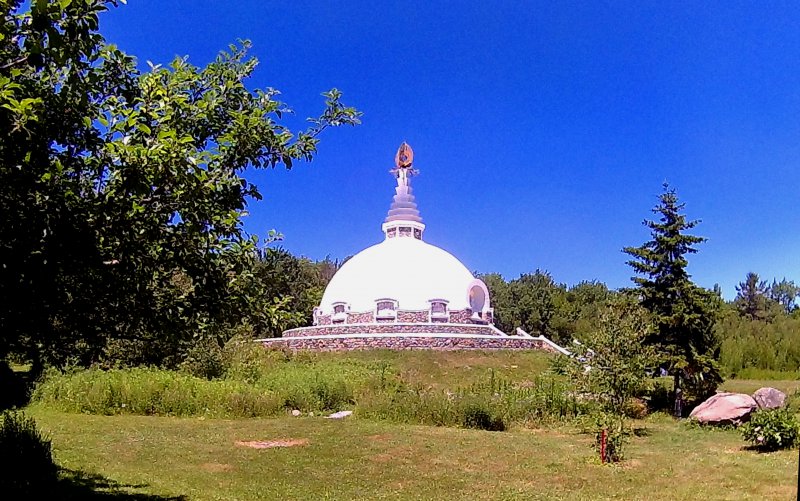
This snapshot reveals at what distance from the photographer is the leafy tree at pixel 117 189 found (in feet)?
12.9

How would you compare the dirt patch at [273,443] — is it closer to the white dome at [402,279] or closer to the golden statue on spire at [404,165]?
the white dome at [402,279]

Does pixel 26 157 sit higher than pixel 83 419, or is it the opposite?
pixel 26 157

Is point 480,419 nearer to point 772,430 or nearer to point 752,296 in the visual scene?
point 772,430

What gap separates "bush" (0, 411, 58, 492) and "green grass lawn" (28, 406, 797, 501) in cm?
94

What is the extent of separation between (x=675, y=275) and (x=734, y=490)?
11209 millimetres

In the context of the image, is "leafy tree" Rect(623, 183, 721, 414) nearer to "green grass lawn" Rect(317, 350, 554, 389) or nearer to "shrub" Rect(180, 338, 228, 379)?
"green grass lawn" Rect(317, 350, 554, 389)

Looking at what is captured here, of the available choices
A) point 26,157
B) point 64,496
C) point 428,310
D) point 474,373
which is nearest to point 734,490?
point 64,496

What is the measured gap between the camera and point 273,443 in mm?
13133

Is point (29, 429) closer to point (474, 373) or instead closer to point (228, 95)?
point (228, 95)

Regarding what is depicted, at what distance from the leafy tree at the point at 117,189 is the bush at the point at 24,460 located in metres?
3.78

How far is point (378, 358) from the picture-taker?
2723 cm

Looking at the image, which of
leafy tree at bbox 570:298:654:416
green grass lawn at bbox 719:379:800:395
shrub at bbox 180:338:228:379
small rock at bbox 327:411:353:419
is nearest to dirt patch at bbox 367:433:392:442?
small rock at bbox 327:411:353:419

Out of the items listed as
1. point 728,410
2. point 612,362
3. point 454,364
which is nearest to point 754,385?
point 728,410

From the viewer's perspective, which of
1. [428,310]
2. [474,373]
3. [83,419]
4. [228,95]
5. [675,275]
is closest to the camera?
[228,95]
